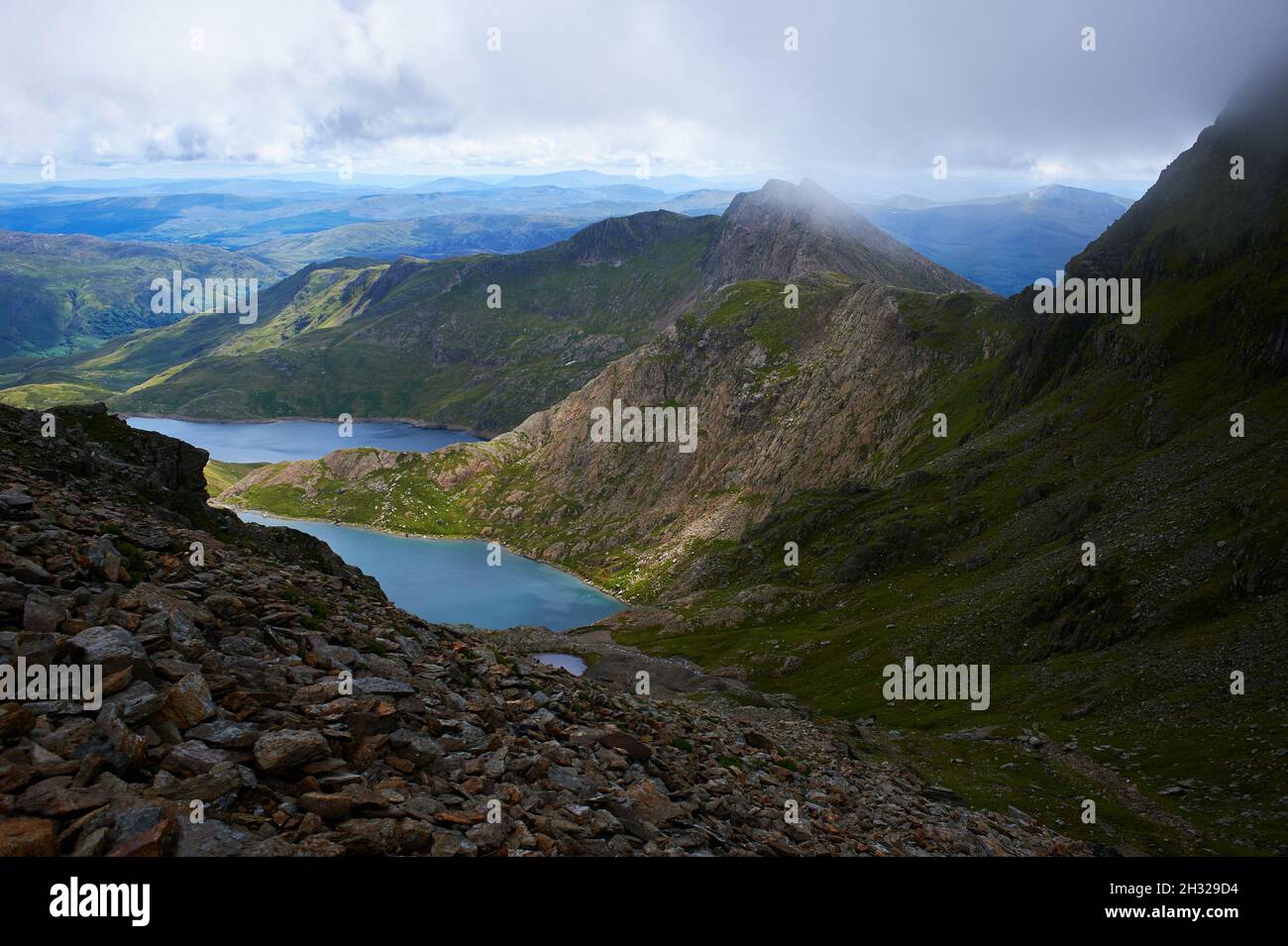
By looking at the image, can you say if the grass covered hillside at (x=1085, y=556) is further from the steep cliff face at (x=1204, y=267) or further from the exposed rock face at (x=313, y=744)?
the exposed rock face at (x=313, y=744)

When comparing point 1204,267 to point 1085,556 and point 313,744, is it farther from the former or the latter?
point 313,744

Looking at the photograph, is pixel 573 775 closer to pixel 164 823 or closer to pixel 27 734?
pixel 164 823

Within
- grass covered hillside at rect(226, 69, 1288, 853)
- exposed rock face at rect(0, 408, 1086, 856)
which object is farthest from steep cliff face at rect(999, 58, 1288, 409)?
exposed rock face at rect(0, 408, 1086, 856)

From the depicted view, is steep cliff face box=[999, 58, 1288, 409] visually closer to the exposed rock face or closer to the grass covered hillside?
the grass covered hillside

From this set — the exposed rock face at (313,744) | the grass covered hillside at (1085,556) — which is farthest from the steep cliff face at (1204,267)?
the exposed rock face at (313,744)

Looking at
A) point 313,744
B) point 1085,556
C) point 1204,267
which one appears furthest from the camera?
point 1204,267

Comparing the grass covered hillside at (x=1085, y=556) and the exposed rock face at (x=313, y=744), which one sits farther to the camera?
the grass covered hillside at (x=1085, y=556)

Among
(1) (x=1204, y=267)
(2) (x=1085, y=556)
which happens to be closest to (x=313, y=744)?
(2) (x=1085, y=556)
